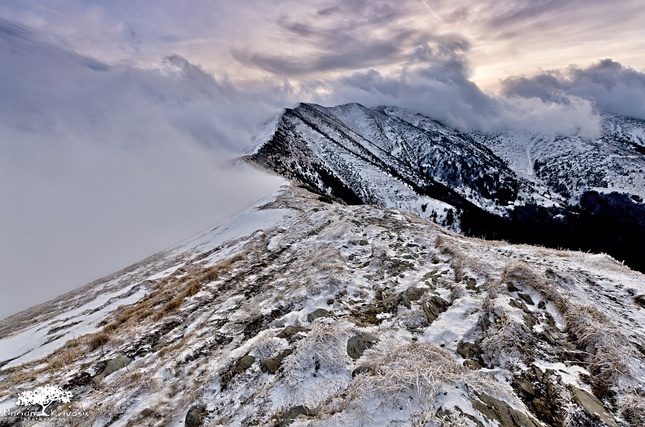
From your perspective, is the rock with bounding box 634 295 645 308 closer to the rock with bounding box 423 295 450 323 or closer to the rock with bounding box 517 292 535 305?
the rock with bounding box 517 292 535 305

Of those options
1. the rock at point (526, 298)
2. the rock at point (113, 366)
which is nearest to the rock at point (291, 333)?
the rock at point (113, 366)

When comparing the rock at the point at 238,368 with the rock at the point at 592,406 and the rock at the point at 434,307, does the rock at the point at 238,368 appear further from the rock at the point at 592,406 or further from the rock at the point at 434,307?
the rock at the point at 592,406

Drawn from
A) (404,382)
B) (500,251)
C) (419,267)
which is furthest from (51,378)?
(500,251)

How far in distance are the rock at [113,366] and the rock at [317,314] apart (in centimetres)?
648

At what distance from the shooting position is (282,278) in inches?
582

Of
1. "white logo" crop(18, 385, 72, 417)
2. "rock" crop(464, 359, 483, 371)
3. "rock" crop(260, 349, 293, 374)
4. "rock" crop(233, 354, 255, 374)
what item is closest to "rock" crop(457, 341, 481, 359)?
"rock" crop(464, 359, 483, 371)

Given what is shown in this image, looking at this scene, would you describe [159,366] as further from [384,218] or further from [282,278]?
[384,218]

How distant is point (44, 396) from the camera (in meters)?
8.77

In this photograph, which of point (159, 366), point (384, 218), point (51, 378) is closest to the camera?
point (159, 366)

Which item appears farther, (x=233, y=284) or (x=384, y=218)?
(x=384, y=218)

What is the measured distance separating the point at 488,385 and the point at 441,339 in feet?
8.06

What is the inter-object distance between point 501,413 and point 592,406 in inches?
79.4

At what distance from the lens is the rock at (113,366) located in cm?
933

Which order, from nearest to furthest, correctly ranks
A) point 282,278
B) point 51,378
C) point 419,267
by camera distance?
point 51,378, point 419,267, point 282,278
